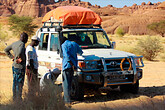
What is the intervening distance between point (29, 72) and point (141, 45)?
15366 millimetres

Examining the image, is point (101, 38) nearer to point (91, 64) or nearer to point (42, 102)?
point (91, 64)

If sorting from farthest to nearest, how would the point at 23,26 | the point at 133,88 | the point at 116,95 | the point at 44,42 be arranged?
1. the point at 23,26
2. the point at 44,42
3. the point at 116,95
4. the point at 133,88

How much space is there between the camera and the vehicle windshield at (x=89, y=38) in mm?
8047

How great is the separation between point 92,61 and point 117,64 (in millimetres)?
648

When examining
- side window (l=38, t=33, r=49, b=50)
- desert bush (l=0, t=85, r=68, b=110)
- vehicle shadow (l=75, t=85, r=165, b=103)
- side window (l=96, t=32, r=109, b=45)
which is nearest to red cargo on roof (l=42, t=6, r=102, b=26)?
side window (l=96, t=32, r=109, b=45)

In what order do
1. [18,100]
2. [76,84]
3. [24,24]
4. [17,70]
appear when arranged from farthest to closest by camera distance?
[24,24], [76,84], [17,70], [18,100]

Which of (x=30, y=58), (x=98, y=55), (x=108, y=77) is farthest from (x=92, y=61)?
(x=30, y=58)

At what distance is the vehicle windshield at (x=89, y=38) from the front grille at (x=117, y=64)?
1.26 meters

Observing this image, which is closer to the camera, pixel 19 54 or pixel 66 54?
pixel 19 54

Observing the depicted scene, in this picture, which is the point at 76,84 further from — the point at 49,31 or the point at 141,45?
the point at 141,45

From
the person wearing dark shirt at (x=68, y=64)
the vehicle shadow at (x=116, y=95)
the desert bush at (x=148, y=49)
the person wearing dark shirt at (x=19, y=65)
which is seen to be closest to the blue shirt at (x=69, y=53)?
the person wearing dark shirt at (x=68, y=64)

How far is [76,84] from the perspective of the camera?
6.56 metres

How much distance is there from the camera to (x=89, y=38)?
325 inches

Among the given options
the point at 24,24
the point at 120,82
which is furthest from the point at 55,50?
the point at 24,24
